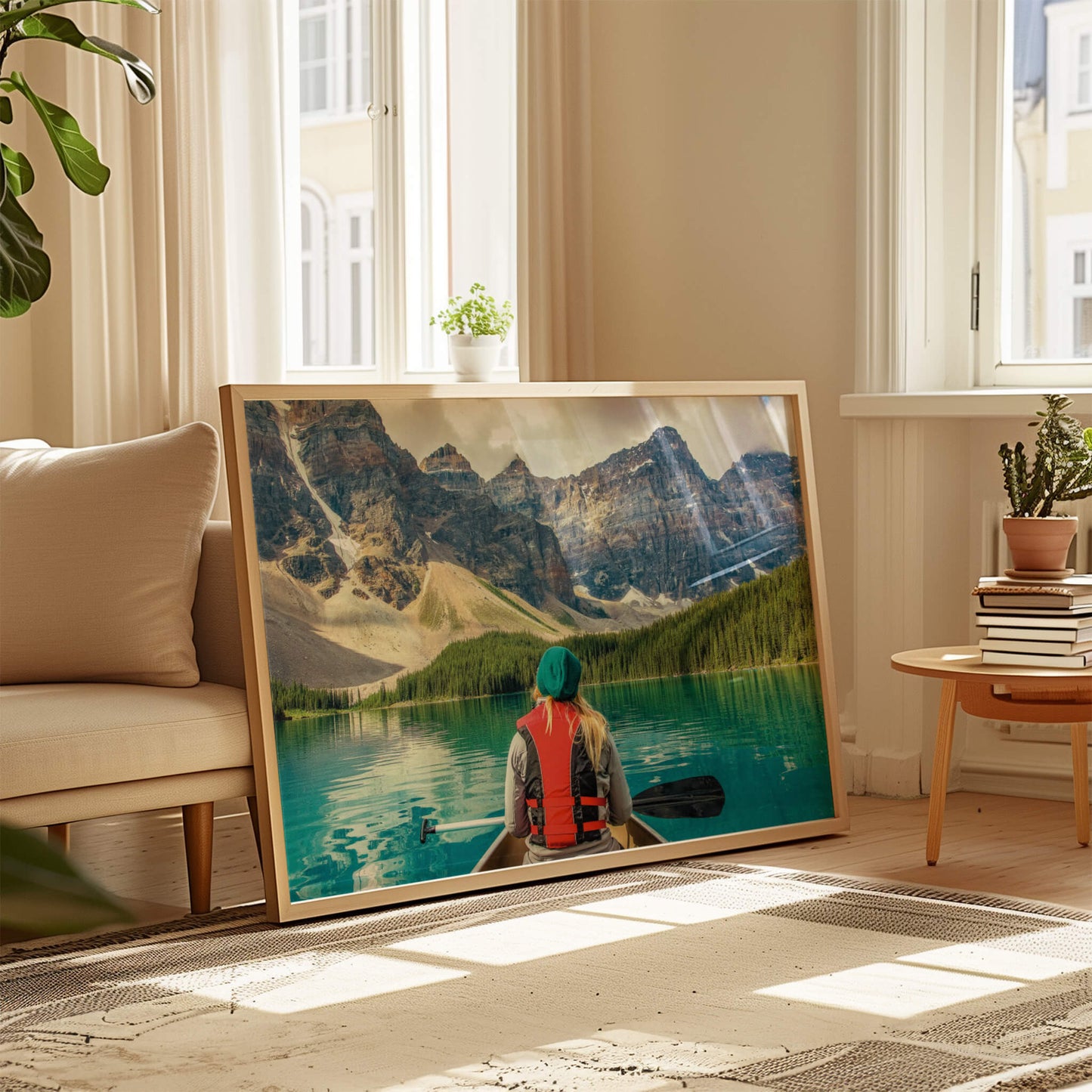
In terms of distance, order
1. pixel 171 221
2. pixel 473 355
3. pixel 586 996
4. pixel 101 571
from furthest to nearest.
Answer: pixel 171 221
pixel 473 355
pixel 101 571
pixel 586 996

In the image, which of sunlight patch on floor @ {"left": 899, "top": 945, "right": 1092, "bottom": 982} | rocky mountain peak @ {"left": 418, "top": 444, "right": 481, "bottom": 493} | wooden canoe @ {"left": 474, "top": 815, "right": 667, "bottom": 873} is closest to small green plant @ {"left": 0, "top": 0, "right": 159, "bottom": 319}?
rocky mountain peak @ {"left": 418, "top": 444, "right": 481, "bottom": 493}

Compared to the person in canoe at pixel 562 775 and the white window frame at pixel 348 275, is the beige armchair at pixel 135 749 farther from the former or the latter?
the white window frame at pixel 348 275

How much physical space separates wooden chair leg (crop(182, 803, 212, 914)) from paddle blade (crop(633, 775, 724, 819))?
0.85 metres

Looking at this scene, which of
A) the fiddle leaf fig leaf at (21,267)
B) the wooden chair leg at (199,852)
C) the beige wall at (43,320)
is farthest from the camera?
the beige wall at (43,320)

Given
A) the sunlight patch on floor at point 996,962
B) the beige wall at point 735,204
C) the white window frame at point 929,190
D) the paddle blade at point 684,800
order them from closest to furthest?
the sunlight patch on floor at point 996,962 → the paddle blade at point 684,800 → the white window frame at point 929,190 → the beige wall at point 735,204

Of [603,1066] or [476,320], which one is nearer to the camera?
[603,1066]

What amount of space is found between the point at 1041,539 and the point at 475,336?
4.48 ft

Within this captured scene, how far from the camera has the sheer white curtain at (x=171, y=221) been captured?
12.8ft

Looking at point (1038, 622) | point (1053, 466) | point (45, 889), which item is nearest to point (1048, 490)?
point (1053, 466)

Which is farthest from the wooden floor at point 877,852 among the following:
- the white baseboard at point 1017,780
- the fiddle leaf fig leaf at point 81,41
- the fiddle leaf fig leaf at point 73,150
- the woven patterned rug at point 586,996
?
the fiddle leaf fig leaf at point 81,41

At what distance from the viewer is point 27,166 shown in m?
2.47

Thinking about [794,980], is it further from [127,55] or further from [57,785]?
[127,55]

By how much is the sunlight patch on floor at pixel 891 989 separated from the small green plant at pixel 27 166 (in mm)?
1468

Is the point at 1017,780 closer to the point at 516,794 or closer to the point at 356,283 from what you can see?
the point at 516,794
